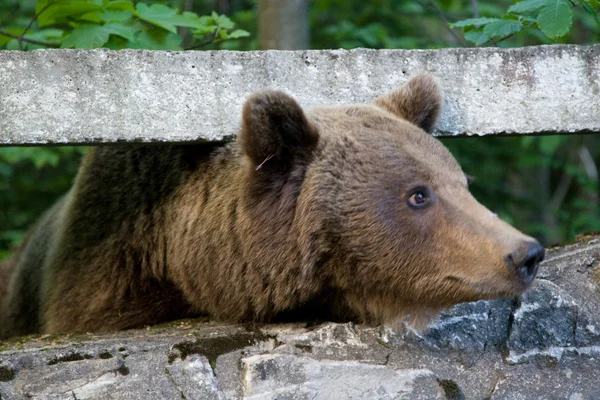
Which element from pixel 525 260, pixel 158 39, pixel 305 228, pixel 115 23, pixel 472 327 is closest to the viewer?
pixel 525 260

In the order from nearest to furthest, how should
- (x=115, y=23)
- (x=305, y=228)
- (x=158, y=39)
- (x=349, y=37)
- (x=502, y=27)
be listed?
(x=305, y=228), (x=502, y=27), (x=115, y=23), (x=158, y=39), (x=349, y=37)

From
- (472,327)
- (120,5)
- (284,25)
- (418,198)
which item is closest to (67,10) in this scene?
(120,5)

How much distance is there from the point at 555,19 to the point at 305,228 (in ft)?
5.50

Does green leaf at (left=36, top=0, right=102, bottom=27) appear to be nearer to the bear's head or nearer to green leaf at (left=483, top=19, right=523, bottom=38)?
the bear's head

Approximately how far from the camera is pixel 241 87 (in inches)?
147

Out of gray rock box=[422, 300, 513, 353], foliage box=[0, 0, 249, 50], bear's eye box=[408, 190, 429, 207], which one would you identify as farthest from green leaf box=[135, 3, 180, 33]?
gray rock box=[422, 300, 513, 353]

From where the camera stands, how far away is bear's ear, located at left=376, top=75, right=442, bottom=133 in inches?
148

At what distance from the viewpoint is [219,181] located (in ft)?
12.5

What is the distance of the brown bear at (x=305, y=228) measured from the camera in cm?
330

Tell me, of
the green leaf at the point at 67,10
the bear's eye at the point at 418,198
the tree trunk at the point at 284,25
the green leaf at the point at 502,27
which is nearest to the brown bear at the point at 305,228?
the bear's eye at the point at 418,198

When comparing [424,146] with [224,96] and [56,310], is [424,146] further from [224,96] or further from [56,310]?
[56,310]

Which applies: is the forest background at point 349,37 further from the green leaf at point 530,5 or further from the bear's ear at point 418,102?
the bear's ear at point 418,102

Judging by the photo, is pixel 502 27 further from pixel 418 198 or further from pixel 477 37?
pixel 418 198

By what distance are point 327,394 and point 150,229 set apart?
4.66ft
